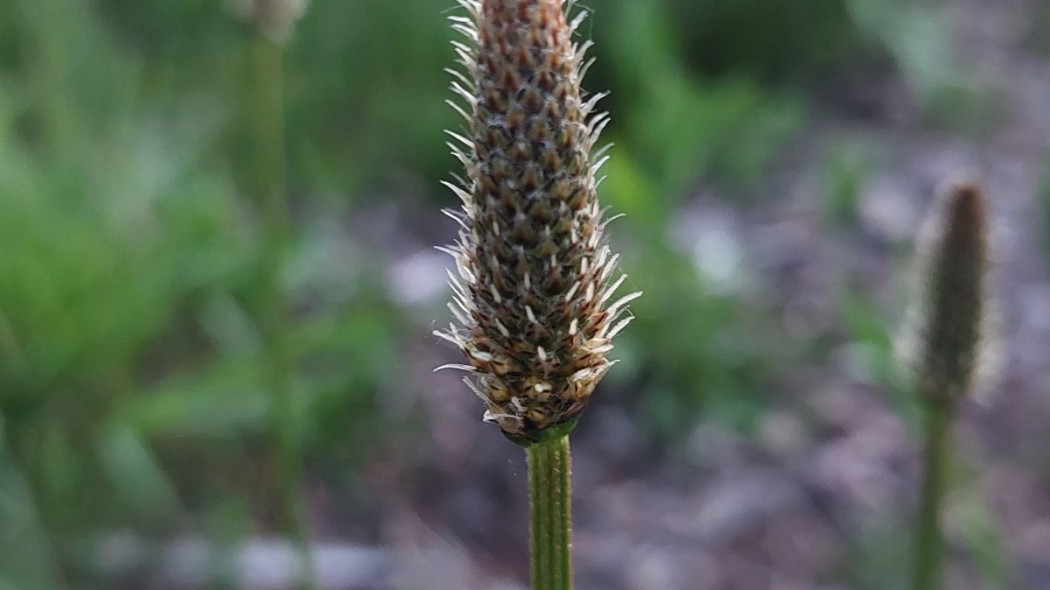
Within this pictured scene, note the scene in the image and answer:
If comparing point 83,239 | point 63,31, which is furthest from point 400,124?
point 83,239

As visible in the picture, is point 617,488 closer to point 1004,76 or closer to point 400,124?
point 400,124

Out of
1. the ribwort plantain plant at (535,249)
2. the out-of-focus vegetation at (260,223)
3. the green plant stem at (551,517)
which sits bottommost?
the green plant stem at (551,517)

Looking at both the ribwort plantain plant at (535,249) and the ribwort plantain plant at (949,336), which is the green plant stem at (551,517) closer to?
the ribwort plantain plant at (535,249)

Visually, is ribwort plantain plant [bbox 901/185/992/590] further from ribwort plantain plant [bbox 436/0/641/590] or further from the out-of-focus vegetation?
the out-of-focus vegetation

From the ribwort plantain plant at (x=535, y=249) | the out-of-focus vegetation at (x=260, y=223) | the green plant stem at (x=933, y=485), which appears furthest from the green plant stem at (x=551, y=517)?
the out-of-focus vegetation at (x=260, y=223)

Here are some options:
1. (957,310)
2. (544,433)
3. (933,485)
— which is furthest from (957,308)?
(544,433)

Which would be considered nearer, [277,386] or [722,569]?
[277,386]

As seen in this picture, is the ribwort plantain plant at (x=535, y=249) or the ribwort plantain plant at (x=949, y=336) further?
the ribwort plantain plant at (x=949, y=336)
